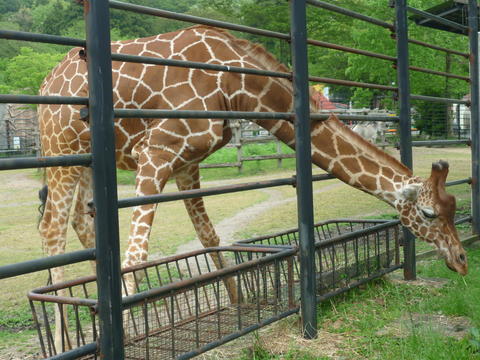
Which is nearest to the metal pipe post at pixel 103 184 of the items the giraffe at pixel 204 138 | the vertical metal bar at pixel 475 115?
the giraffe at pixel 204 138

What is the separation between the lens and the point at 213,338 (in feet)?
9.68

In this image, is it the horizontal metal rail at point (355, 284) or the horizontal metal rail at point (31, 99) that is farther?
the horizontal metal rail at point (355, 284)

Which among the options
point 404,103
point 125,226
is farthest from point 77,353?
point 125,226

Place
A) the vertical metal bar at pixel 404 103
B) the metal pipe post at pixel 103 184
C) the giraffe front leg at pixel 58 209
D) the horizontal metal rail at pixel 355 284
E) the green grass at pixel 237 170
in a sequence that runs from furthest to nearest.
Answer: the green grass at pixel 237 170
the vertical metal bar at pixel 404 103
the giraffe front leg at pixel 58 209
the horizontal metal rail at pixel 355 284
the metal pipe post at pixel 103 184

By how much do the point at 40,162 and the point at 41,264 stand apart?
1.22 feet

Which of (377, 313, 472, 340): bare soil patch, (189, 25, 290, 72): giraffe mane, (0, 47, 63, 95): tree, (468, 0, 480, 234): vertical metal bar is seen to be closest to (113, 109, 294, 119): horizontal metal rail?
(189, 25, 290, 72): giraffe mane

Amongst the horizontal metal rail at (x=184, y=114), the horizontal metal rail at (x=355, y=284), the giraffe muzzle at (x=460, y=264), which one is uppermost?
the horizontal metal rail at (x=184, y=114)

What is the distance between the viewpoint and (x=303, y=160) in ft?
11.3

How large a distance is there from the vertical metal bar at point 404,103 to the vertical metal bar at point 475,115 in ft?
6.40

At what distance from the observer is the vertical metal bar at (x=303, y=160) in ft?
11.3

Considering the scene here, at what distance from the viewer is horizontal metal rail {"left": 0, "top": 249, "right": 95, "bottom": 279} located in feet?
6.42

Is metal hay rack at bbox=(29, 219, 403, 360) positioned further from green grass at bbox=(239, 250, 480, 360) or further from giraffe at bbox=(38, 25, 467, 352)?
giraffe at bbox=(38, 25, 467, 352)

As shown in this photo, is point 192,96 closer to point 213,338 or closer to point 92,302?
point 213,338

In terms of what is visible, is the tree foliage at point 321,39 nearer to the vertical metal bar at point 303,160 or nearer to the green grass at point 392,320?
the vertical metal bar at point 303,160
